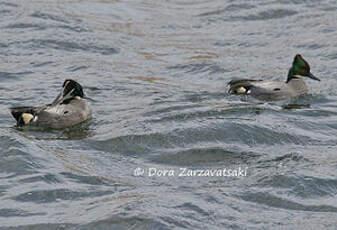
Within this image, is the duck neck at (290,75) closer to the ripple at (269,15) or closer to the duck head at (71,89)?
the duck head at (71,89)

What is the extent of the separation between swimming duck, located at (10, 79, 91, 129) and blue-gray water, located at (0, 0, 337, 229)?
0.21 meters

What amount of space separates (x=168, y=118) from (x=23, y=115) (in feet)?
7.13

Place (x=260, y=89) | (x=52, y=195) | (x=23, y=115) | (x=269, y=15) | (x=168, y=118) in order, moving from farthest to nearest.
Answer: (x=269, y=15), (x=260, y=89), (x=168, y=118), (x=23, y=115), (x=52, y=195)

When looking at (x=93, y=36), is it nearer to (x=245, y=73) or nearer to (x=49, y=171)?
(x=245, y=73)

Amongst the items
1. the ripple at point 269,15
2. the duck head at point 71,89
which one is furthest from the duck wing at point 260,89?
the ripple at point 269,15

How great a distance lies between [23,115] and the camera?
13.7 metres

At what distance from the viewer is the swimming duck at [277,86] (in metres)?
16.1

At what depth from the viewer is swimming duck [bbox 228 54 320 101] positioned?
16141 millimetres

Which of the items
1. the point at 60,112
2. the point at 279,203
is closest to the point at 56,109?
the point at 60,112

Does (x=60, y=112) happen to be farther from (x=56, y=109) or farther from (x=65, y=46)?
(x=65, y=46)

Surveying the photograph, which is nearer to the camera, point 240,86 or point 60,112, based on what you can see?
point 60,112

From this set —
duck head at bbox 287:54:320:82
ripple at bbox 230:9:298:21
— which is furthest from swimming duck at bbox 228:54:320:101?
ripple at bbox 230:9:298:21

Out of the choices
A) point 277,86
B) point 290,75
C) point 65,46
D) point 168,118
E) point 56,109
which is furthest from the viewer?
point 65,46

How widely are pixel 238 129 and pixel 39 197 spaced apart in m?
3.88
